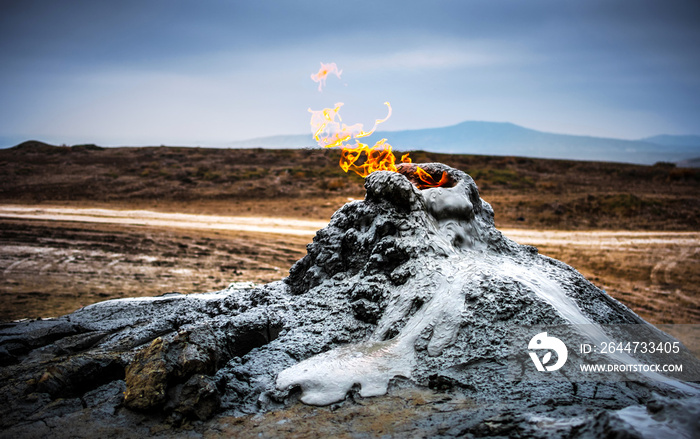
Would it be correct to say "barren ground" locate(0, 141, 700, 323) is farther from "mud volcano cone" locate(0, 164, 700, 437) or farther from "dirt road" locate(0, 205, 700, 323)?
"mud volcano cone" locate(0, 164, 700, 437)

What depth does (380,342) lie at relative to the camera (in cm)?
338

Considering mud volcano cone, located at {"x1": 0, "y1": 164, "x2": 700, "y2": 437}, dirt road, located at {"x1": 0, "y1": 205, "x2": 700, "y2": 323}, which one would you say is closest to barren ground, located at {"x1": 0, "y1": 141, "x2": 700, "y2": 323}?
dirt road, located at {"x1": 0, "y1": 205, "x2": 700, "y2": 323}

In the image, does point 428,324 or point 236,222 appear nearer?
point 428,324

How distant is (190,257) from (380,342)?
7946 millimetres

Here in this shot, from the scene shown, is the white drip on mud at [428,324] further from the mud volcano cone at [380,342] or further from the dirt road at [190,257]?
the dirt road at [190,257]

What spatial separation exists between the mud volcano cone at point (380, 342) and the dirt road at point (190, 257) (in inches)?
137

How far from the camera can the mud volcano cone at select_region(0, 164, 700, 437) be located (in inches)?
105

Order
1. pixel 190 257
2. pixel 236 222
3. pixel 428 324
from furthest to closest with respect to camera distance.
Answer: pixel 236 222
pixel 190 257
pixel 428 324

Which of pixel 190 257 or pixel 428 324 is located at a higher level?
pixel 428 324

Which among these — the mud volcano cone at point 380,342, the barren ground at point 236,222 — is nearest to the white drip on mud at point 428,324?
the mud volcano cone at point 380,342

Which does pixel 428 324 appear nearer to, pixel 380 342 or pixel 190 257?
pixel 380 342

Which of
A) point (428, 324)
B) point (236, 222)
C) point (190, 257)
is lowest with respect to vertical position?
point (190, 257)

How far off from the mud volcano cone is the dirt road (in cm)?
348

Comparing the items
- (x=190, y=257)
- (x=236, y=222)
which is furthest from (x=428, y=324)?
(x=236, y=222)
